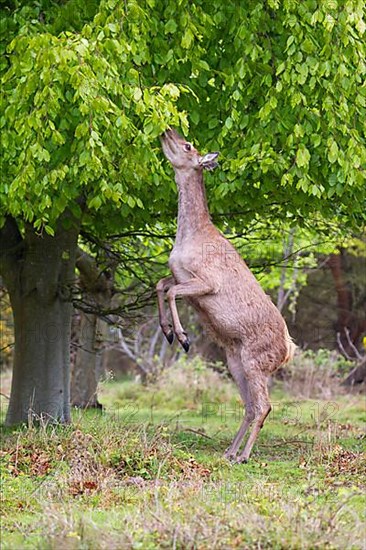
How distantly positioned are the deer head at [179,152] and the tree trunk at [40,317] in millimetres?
2864

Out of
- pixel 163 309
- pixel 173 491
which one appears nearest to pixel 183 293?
pixel 163 309

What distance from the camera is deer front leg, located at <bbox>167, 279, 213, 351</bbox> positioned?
8.99 m

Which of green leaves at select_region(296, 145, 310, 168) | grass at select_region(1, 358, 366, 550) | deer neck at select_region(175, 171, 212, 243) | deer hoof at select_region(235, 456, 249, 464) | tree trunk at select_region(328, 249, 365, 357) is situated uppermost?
green leaves at select_region(296, 145, 310, 168)

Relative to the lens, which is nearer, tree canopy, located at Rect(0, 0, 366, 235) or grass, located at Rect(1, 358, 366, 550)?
grass, located at Rect(1, 358, 366, 550)

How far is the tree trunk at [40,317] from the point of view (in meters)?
12.1

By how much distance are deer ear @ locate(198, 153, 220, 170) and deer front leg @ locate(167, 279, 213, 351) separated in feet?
3.63

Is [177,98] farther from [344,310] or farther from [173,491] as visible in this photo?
[344,310]

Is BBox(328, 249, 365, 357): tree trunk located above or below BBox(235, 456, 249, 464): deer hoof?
above

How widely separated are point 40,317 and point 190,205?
3.41 meters

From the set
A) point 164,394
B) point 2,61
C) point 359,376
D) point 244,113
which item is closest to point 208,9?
point 244,113

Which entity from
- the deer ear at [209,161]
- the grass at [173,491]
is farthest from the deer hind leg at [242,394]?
the deer ear at [209,161]

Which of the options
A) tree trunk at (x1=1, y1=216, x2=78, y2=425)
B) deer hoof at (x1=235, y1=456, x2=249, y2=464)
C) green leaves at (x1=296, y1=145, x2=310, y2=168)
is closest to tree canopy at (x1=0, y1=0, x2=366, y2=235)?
green leaves at (x1=296, y1=145, x2=310, y2=168)

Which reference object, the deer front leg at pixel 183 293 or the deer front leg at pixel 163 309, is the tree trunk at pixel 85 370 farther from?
the deer front leg at pixel 183 293

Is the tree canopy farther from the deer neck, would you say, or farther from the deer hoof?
the deer hoof
